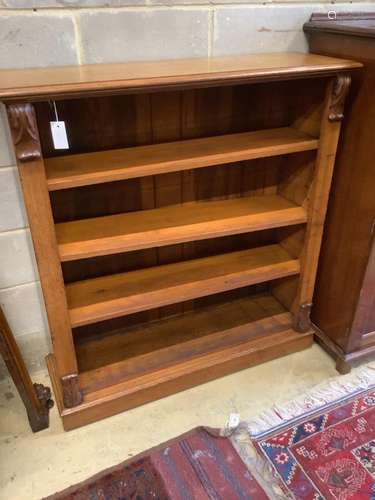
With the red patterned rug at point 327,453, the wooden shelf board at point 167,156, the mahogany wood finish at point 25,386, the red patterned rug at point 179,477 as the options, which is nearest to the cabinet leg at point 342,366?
the red patterned rug at point 327,453

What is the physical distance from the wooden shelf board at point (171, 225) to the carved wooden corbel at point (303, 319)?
1.24 feet

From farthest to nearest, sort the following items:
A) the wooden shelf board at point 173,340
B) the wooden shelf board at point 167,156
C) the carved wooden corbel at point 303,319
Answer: the carved wooden corbel at point 303,319 < the wooden shelf board at point 173,340 < the wooden shelf board at point 167,156

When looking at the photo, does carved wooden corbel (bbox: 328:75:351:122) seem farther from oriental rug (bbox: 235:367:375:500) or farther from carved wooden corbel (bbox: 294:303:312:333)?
oriental rug (bbox: 235:367:375:500)

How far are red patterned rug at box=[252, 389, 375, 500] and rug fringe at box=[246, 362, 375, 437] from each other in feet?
0.08

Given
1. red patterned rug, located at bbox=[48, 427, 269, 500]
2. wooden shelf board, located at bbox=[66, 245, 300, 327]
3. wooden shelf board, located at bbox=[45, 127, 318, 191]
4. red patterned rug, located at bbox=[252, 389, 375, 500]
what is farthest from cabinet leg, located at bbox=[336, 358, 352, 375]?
wooden shelf board, located at bbox=[45, 127, 318, 191]

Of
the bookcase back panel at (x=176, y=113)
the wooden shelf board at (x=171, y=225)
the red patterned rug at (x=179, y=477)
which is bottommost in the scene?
the red patterned rug at (x=179, y=477)

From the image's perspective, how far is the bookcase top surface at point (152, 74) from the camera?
3.28ft

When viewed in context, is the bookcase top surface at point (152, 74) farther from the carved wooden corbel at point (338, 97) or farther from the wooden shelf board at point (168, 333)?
the wooden shelf board at point (168, 333)

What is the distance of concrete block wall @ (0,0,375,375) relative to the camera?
48.6 inches

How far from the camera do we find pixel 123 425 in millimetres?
1494

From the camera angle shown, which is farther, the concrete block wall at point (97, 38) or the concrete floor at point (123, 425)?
the concrete floor at point (123, 425)

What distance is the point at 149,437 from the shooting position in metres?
1.45

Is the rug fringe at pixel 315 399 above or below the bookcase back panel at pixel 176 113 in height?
below

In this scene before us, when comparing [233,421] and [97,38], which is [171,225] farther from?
[233,421]
